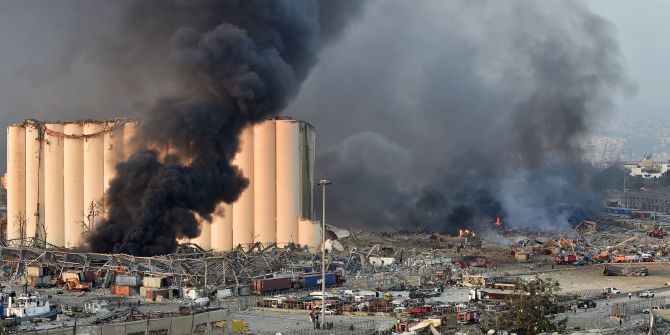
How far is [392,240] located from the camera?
68.8m

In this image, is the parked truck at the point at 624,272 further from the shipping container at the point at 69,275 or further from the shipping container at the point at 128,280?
the shipping container at the point at 69,275

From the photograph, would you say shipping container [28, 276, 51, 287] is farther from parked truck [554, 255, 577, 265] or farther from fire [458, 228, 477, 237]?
fire [458, 228, 477, 237]

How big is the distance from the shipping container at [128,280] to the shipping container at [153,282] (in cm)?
48

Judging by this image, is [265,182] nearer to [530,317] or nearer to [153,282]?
[153,282]

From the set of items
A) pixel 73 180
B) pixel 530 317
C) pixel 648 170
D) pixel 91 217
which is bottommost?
pixel 530 317

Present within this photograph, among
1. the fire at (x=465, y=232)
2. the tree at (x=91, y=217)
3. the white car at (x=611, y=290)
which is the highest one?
the tree at (x=91, y=217)

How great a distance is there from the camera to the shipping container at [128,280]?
4422cm

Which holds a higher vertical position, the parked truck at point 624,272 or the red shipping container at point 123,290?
the parked truck at point 624,272

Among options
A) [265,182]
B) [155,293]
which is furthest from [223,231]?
[155,293]

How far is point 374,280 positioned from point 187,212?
39.4ft

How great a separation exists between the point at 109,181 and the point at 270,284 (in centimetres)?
1863

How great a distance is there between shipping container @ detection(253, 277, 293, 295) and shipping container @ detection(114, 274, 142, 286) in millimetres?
5066

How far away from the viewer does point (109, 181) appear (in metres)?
59.0

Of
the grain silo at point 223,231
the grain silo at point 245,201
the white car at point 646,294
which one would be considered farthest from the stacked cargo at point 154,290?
the white car at point 646,294
